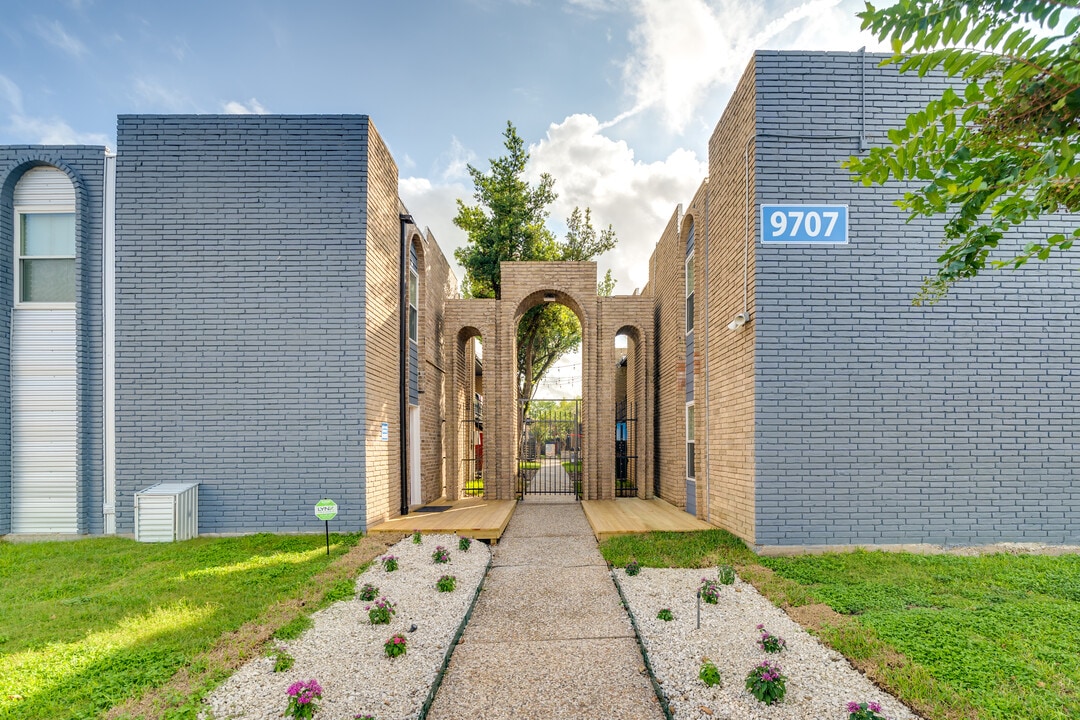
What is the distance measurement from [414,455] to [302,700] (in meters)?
8.45

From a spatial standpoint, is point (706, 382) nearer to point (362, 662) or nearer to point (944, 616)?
point (944, 616)

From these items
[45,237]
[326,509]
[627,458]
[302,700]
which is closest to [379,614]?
[302,700]

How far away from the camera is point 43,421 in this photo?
7.80 m

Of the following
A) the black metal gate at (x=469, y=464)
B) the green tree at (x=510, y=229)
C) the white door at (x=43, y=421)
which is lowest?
the black metal gate at (x=469, y=464)

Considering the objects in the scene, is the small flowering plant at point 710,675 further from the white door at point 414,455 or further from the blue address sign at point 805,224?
the white door at point 414,455

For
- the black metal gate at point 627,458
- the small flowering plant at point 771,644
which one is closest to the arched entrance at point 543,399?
the black metal gate at point 627,458

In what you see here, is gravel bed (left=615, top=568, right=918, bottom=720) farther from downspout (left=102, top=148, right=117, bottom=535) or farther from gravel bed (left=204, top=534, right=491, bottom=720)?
downspout (left=102, top=148, right=117, bottom=535)

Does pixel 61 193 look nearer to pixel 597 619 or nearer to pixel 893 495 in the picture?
pixel 597 619

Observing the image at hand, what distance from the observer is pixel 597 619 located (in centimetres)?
477

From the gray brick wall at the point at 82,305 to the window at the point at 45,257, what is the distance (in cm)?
12

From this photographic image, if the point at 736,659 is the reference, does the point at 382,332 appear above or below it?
above

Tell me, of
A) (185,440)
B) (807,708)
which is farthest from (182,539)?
(807,708)

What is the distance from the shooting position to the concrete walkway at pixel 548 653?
10.7ft

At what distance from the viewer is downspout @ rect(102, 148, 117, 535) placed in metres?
7.71
